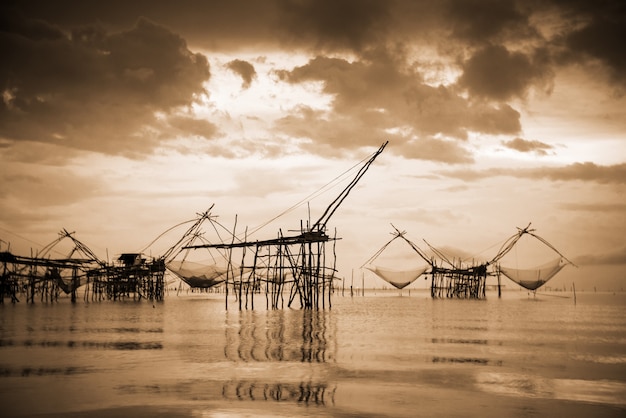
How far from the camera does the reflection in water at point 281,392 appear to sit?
1152 centimetres

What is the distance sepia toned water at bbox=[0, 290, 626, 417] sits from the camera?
36.2 ft

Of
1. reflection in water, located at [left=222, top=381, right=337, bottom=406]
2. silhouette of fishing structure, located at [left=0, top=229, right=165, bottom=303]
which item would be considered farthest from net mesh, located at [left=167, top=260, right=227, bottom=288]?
reflection in water, located at [left=222, top=381, right=337, bottom=406]

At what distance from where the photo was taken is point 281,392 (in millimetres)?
12141

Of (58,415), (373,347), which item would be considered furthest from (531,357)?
(58,415)

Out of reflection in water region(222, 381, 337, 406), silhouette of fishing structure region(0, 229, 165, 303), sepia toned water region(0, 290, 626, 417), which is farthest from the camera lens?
silhouette of fishing structure region(0, 229, 165, 303)

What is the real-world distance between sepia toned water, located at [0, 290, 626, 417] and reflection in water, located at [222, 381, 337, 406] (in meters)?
0.02

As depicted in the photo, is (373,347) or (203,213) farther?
(203,213)

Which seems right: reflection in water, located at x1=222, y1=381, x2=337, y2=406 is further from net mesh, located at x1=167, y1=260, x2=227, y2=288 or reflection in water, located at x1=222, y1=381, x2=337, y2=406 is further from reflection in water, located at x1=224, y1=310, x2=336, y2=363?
net mesh, located at x1=167, y1=260, x2=227, y2=288

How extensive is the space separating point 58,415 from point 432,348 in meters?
12.9

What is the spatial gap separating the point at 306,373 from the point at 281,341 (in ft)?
22.1

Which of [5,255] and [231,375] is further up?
[5,255]

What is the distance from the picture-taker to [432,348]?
66.2ft

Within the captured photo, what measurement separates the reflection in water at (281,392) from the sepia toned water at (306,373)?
0.07ft

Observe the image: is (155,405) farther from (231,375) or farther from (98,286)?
(98,286)
